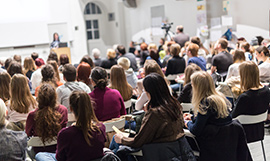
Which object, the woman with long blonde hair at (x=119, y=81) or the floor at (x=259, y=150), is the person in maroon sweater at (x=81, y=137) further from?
the floor at (x=259, y=150)

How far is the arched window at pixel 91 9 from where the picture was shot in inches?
626

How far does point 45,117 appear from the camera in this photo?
3209 millimetres

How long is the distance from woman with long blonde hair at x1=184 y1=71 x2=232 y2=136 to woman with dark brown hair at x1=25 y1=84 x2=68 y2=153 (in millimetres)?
1418

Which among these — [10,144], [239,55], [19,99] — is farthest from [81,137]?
[239,55]

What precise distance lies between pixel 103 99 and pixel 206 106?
1378 mm

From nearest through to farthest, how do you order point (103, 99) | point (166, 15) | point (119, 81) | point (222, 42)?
point (103, 99) → point (119, 81) → point (222, 42) → point (166, 15)

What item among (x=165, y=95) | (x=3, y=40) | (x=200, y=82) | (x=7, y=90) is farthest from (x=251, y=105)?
(x=3, y=40)

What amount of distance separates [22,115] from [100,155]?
5.52 ft

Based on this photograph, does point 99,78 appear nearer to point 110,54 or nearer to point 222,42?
point 222,42

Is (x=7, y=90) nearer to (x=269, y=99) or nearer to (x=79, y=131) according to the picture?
(x=79, y=131)

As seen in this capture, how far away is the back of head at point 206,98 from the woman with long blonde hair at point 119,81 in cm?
169

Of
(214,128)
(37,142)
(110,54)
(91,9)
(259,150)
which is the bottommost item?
(259,150)

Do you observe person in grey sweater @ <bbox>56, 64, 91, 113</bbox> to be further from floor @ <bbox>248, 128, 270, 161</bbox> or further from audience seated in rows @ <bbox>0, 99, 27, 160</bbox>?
floor @ <bbox>248, 128, 270, 161</bbox>

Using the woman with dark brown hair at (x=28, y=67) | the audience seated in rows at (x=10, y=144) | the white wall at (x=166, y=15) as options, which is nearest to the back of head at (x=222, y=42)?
the woman with dark brown hair at (x=28, y=67)
